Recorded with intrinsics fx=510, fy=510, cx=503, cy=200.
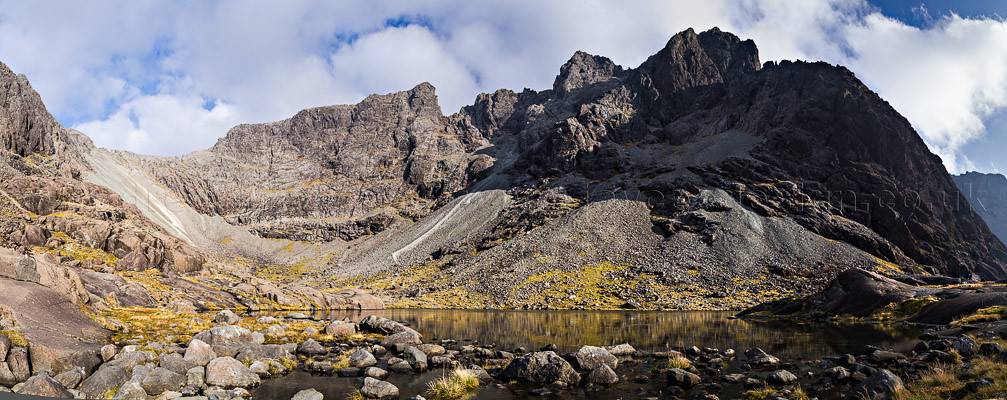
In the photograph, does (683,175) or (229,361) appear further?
(683,175)

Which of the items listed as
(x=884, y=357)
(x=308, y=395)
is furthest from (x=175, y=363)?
(x=884, y=357)

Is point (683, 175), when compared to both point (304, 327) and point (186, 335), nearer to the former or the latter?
point (304, 327)

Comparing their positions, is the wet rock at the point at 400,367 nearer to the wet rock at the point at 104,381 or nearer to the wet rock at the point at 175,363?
the wet rock at the point at 175,363

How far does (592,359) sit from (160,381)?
2154 centimetres

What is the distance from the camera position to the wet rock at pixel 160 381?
2300cm

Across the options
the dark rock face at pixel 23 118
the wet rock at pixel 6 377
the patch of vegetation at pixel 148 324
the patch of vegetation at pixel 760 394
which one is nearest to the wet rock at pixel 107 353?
the wet rock at pixel 6 377

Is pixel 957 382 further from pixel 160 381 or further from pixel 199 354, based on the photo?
pixel 199 354

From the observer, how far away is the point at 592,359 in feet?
95.1

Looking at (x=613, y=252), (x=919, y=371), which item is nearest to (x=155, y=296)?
(x=919, y=371)

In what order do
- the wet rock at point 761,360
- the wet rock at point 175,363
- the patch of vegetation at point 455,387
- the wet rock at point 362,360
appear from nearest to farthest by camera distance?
the patch of vegetation at point 455,387 < the wet rock at point 175,363 < the wet rock at point 761,360 < the wet rock at point 362,360

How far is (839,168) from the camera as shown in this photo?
6855 inches

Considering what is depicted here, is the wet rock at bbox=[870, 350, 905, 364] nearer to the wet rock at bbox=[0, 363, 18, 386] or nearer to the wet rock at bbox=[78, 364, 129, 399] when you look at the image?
the wet rock at bbox=[78, 364, 129, 399]

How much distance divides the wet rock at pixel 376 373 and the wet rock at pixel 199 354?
26.9ft

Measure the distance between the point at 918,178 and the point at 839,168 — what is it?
101 feet
